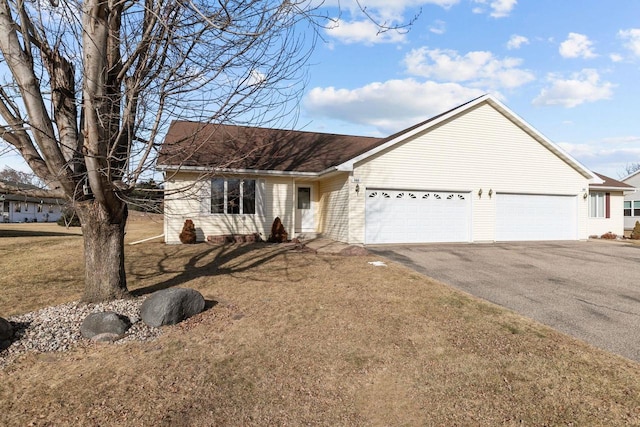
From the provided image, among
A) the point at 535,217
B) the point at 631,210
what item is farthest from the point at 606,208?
the point at 631,210

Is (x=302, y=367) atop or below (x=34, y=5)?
below

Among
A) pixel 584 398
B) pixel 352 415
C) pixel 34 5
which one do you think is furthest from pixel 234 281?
pixel 584 398

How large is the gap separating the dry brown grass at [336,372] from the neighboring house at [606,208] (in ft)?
57.3

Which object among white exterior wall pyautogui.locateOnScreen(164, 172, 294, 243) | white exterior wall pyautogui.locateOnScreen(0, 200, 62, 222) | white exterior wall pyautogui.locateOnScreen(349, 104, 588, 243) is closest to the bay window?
white exterior wall pyautogui.locateOnScreen(164, 172, 294, 243)

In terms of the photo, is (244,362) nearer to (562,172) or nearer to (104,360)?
(104,360)

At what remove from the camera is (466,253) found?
12.0 meters

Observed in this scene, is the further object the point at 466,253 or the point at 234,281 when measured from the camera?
the point at 466,253

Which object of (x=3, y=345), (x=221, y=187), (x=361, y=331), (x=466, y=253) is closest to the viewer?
(x=3, y=345)

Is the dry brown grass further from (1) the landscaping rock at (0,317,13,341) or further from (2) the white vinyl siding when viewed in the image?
(2) the white vinyl siding

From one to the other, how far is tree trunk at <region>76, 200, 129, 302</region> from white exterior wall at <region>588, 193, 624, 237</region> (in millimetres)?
22267

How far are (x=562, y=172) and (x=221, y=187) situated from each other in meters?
15.1

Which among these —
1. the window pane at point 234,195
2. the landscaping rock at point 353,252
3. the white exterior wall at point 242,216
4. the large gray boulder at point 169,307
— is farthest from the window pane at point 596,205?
the large gray boulder at point 169,307

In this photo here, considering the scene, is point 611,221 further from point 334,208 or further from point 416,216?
point 334,208

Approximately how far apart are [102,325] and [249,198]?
31.6 ft
